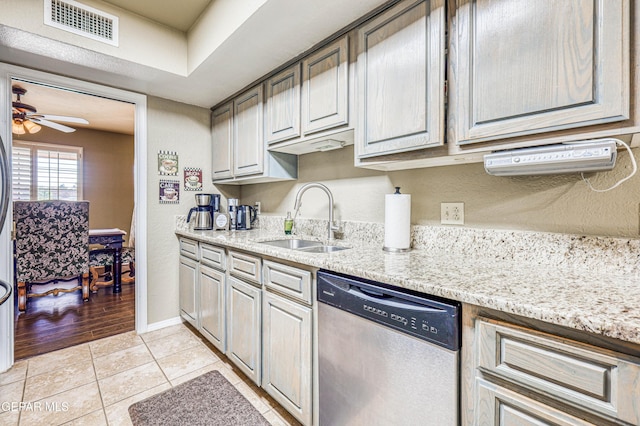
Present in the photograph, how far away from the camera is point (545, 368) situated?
714 mm

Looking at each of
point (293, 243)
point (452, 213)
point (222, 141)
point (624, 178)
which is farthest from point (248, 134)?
point (624, 178)

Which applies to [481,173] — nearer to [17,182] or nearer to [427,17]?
[427,17]

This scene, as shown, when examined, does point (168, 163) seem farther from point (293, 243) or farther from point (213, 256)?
point (293, 243)

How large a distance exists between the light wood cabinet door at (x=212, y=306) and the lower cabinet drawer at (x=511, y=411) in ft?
5.40

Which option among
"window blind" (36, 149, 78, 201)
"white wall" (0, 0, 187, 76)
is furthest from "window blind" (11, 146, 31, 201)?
"white wall" (0, 0, 187, 76)

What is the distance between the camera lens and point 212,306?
2.18m

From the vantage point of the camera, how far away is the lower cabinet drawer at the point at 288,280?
4.56 ft

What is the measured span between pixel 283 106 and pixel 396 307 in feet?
5.13

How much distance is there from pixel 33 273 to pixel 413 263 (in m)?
3.90

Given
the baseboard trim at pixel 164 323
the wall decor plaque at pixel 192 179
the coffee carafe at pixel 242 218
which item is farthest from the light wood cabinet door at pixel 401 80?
the baseboard trim at pixel 164 323

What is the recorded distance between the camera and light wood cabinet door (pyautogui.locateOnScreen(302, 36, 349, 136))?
162 cm

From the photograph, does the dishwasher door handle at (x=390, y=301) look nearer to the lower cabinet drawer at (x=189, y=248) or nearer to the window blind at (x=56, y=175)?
the lower cabinet drawer at (x=189, y=248)

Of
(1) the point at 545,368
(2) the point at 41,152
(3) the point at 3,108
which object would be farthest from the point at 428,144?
(2) the point at 41,152

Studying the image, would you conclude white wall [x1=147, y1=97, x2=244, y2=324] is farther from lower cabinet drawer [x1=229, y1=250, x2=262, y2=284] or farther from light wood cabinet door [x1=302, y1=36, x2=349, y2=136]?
light wood cabinet door [x1=302, y1=36, x2=349, y2=136]
